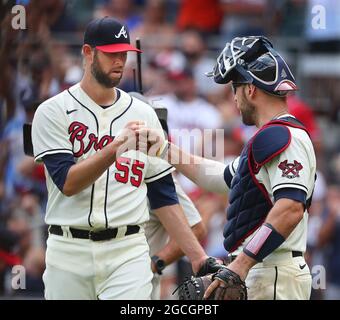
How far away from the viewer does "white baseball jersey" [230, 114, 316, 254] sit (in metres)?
5.32

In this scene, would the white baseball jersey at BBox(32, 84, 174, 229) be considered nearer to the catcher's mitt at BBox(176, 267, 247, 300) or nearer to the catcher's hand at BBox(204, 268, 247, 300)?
the catcher's mitt at BBox(176, 267, 247, 300)

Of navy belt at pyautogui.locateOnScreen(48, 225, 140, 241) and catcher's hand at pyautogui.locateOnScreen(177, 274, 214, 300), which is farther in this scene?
navy belt at pyautogui.locateOnScreen(48, 225, 140, 241)

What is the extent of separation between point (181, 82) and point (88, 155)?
4.84 m

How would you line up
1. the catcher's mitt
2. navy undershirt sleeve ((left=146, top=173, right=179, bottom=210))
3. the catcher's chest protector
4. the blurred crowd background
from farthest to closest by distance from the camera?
the blurred crowd background < navy undershirt sleeve ((left=146, top=173, right=179, bottom=210)) < the catcher's chest protector < the catcher's mitt

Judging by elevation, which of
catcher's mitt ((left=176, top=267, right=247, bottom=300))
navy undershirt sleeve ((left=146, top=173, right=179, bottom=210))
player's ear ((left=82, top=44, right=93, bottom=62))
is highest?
player's ear ((left=82, top=44, right=93, bottom=62))

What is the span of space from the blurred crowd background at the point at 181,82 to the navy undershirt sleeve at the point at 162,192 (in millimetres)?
2681

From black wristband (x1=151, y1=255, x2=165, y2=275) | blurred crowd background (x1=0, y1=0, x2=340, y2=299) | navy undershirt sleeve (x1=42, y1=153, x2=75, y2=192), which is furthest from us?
blurred crowd background (x1=0, y1=0, x2=340, y2=299)

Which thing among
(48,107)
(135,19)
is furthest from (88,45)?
(135,19)

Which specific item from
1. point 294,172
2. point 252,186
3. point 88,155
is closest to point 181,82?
point 88,155

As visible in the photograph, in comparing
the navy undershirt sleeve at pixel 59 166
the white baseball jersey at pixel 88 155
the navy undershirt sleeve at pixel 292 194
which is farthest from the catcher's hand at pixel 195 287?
the navy undershirt sleeve at pixel 59 166

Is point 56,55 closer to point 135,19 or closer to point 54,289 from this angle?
point 135,19

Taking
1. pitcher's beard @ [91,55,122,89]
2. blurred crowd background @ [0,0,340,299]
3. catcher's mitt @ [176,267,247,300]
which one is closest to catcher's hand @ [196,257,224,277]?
catcher's mitt @ [176,267,247,300]

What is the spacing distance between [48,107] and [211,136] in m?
4.05

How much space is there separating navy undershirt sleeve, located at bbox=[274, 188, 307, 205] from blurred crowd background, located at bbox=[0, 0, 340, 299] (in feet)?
11.2
